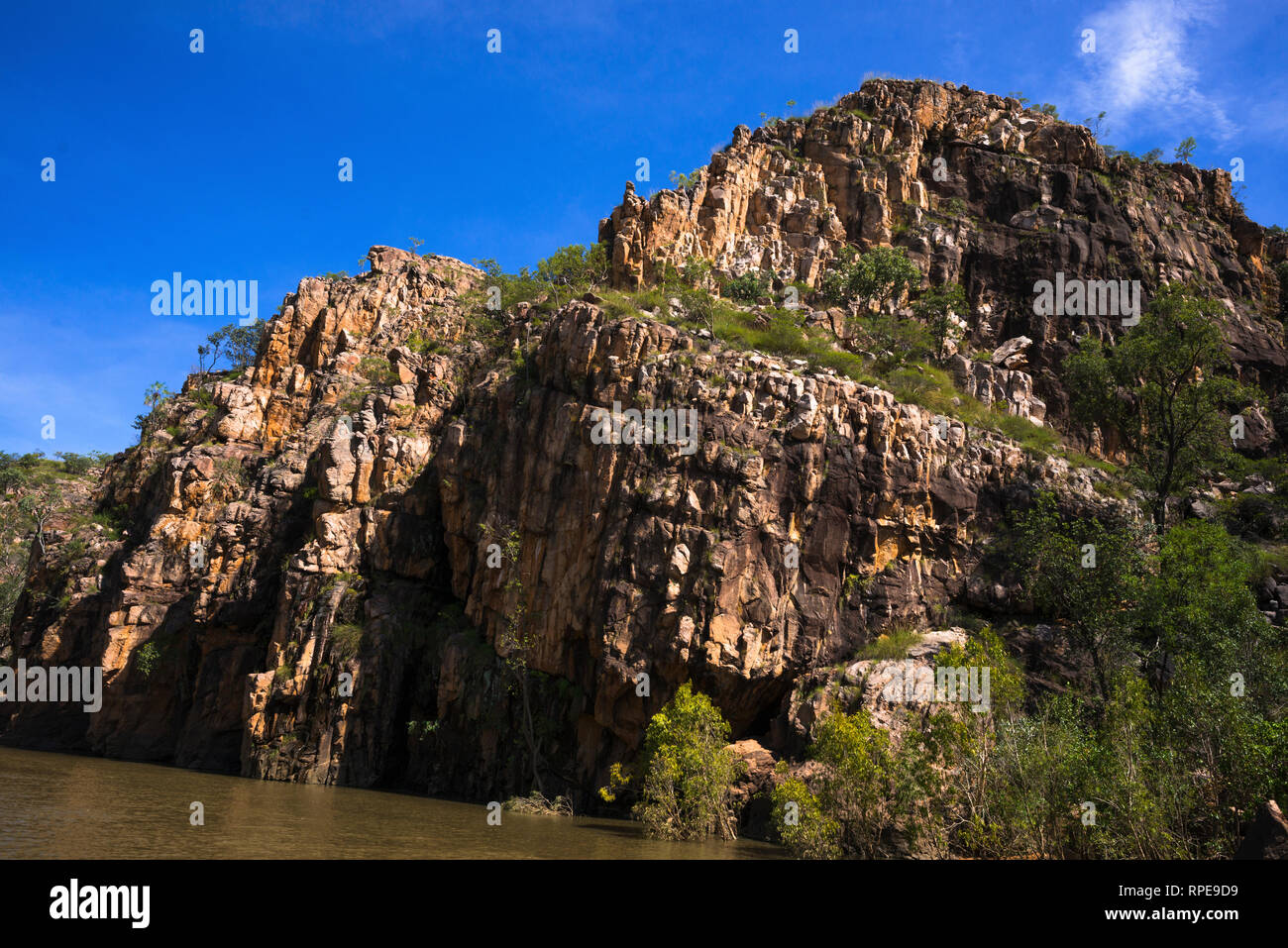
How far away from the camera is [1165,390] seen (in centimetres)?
4209

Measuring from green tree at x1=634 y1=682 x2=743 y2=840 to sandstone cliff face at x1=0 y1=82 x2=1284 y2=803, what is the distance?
3.51m

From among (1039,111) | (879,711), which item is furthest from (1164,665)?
(1039,111)

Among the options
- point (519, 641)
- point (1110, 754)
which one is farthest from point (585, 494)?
point (1110, 754)

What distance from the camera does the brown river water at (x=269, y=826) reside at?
66.4 feet

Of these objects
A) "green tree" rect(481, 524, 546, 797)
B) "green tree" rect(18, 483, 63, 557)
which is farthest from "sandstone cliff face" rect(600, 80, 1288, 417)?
"green tree" rect(18, 483, 63, 557)

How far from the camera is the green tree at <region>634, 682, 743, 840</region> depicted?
94.6ft

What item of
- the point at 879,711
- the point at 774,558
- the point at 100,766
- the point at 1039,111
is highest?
the point at 1039,111

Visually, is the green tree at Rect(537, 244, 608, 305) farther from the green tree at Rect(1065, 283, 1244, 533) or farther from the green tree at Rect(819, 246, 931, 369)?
the green tree at Rect(1065, 283, 1244, 533)

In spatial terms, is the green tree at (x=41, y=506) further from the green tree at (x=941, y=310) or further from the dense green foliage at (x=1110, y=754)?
the green tree at (x=941, y=310)

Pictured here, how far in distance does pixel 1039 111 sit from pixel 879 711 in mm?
63208

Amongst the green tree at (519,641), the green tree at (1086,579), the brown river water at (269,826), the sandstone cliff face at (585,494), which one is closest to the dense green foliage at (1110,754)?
the green tree at (1086,579)
